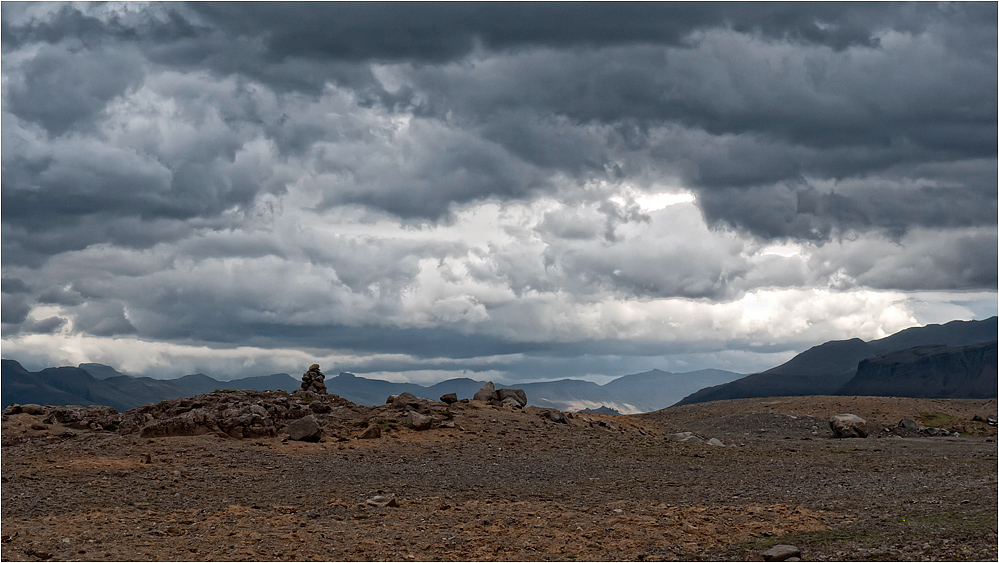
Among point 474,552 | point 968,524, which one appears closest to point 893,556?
point 968,524

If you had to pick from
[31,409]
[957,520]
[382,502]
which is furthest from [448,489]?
[31,409]

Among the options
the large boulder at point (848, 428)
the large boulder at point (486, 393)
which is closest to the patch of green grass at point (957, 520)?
the large boulder at point (486, 393)

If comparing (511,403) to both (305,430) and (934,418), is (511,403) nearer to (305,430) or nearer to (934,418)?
(305,430)

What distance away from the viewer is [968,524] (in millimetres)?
17609

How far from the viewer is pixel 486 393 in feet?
164

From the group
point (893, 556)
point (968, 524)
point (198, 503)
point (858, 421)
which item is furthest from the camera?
point (858, 421)

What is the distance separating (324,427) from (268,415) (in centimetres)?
258

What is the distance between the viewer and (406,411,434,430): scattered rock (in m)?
38.6

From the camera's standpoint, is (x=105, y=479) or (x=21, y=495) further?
(x=105, y=479)

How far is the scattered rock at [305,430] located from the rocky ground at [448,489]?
0.06m

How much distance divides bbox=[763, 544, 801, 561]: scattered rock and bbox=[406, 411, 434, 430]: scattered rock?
2449cm

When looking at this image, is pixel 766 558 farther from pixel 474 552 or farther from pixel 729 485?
pixel 729 485

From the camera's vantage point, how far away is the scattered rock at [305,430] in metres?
35.2

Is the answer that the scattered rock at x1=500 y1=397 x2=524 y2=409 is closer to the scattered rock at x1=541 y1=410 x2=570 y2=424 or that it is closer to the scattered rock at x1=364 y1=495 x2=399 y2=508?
the scattered rock at x1=541 y1=410 x2=570 y2=424
